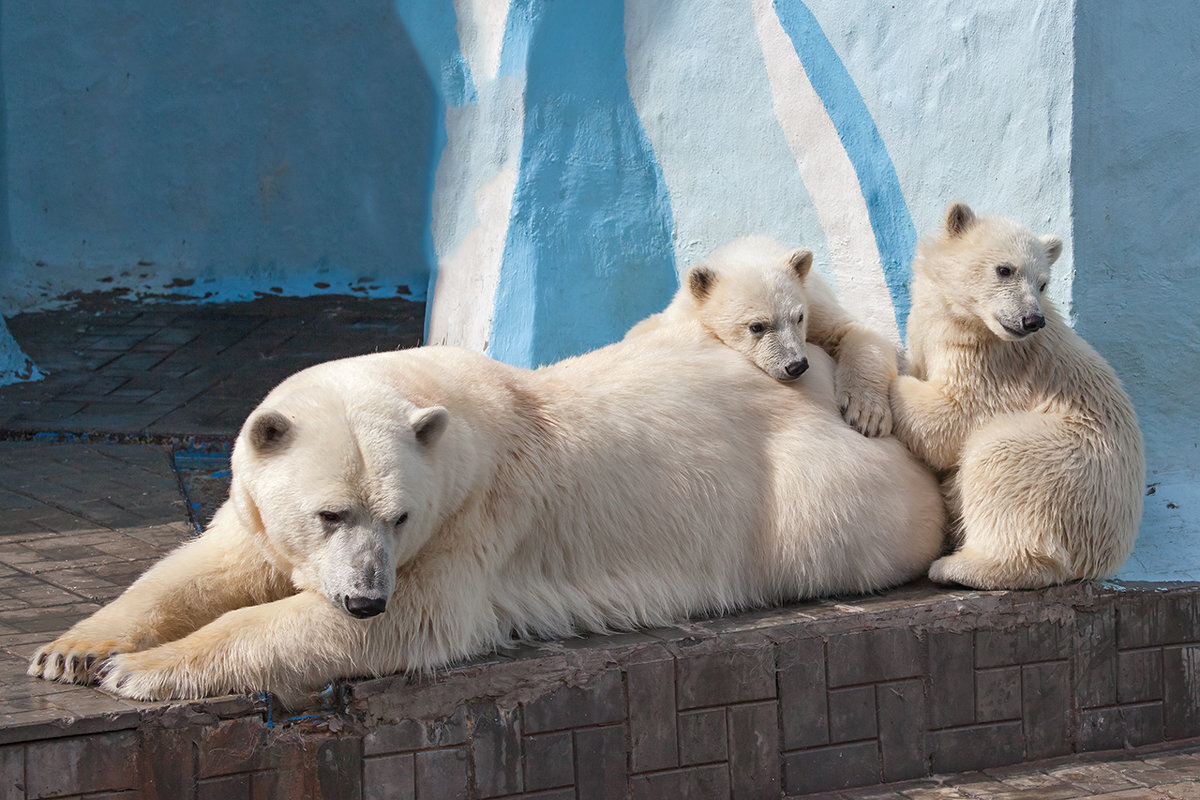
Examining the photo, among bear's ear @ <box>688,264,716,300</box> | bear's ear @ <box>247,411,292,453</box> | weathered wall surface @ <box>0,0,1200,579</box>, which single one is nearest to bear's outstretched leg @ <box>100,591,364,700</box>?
bear's ear @ <box>247,411,292,453</box>

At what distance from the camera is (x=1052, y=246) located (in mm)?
3926

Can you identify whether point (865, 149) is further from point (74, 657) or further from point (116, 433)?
point (116, 433)

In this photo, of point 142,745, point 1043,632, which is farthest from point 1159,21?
point 142,745

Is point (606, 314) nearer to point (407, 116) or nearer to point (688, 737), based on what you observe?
point (688, 737)

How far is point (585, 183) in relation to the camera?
556cm

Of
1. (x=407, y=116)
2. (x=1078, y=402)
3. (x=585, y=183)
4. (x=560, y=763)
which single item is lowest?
(x=560, y=763)

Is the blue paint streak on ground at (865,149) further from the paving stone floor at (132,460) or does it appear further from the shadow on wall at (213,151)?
the shadow on wall at (213,151)

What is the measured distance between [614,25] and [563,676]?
10.4 feet

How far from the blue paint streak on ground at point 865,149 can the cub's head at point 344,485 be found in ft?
7.44

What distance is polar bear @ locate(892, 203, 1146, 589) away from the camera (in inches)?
149

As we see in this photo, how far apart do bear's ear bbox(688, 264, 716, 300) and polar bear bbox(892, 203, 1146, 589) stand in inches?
27.7

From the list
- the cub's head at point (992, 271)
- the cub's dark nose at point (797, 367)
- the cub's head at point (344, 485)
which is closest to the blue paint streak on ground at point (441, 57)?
the cub's dark nose at point (797, 367)

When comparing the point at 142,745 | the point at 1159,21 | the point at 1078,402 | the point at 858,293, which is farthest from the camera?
the point at 858,293

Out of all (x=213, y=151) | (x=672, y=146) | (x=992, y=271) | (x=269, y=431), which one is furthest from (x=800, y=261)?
(x=213, y=151)
